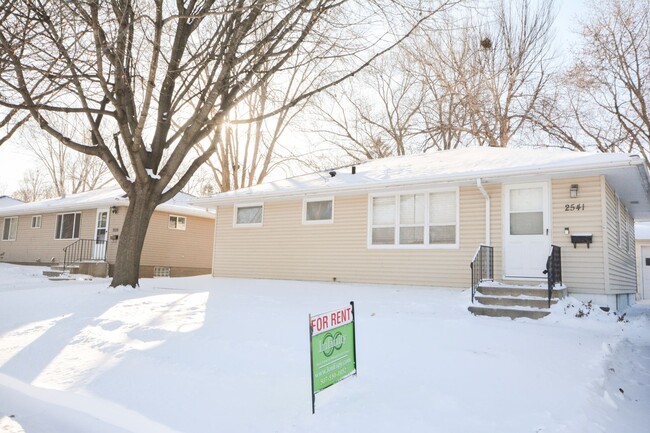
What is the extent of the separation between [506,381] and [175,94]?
9847 mm

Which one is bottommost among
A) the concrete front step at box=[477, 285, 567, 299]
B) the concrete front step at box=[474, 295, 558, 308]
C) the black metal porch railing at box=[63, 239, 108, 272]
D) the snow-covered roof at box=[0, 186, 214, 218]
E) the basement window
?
the basement window

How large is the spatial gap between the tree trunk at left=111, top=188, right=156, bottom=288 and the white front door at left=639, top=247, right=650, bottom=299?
18086 millimetres

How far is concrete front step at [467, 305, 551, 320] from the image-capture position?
7473 mm

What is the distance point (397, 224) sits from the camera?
36.6 feet

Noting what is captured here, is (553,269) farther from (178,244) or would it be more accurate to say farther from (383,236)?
(178,244)

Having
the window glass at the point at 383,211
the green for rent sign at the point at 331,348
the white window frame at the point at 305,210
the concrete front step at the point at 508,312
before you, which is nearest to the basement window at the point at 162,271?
the white window frame at the point at 305,210

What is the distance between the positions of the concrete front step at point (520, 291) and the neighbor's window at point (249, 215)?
7074mm

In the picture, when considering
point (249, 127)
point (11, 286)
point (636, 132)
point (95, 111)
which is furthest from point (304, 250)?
point (636, 132)

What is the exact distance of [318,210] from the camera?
12.5 metres

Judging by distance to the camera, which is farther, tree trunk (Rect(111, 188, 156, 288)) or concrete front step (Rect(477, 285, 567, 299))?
tree trunk (Rect(111, 188, 156, 288))

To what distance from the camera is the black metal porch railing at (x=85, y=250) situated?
17.4 meters

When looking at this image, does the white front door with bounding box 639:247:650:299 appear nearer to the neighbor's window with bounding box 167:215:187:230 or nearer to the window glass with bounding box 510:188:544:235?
the window glass with bounding box 510:188:544:235

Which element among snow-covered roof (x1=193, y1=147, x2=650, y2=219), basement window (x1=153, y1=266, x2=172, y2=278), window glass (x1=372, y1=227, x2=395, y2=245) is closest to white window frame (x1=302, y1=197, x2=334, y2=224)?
snow-covered roof (x1=193, y1=147, x2=650, y2=219)

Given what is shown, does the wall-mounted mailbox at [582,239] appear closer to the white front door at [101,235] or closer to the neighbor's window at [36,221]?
the white front door at [101,235]
